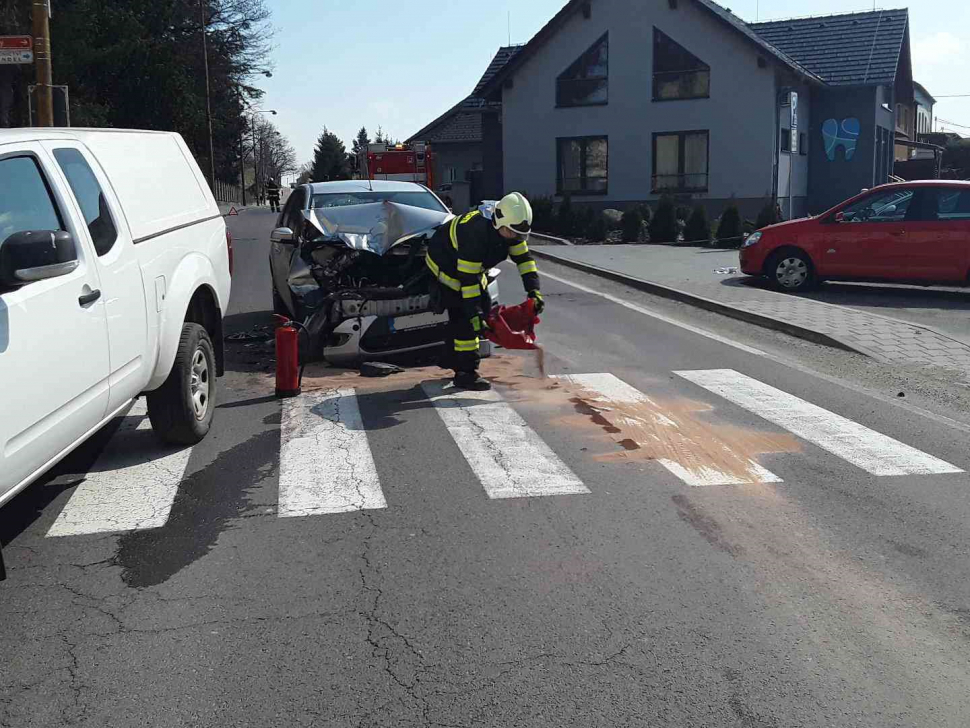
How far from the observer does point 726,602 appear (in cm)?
438

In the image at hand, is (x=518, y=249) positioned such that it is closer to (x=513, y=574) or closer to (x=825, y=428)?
(x=825, y=428)

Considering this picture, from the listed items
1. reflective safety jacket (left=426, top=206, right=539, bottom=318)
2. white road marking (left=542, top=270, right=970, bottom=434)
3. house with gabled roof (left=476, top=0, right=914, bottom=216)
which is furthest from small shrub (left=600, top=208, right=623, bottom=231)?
reflective safety jacket (left=426, top=206, right=539, bottom=318)

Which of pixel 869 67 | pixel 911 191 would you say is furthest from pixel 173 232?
pixel 869 67

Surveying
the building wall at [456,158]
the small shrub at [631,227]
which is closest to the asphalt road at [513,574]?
the small shrub at [631,227]

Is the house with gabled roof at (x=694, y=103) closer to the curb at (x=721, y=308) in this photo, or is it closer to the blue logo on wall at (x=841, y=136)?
the blue logo on wall at (x=841, y=136)

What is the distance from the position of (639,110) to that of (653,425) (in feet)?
106

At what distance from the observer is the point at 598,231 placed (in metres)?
27.7

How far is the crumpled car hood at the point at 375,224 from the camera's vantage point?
31.2 ft

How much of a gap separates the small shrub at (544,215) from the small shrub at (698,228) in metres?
4.75

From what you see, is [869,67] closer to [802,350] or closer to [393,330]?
[802,350]

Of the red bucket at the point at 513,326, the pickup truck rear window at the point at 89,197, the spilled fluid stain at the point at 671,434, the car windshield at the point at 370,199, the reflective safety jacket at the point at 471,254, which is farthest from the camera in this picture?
the car windshield at the point at 370,199

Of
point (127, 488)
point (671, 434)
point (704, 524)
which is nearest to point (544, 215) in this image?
point (671, 434)

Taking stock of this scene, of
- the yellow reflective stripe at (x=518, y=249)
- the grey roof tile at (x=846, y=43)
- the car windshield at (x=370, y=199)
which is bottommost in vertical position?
the yellow reflective stripe at (x=518, y=249)

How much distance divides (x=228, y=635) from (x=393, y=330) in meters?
5.36
